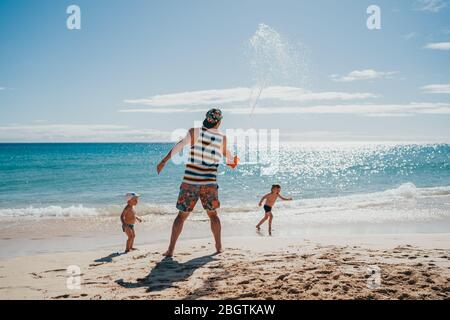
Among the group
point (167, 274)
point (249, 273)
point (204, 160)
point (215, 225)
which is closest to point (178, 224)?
point (215, 225)

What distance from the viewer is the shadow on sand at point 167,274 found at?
4758mm

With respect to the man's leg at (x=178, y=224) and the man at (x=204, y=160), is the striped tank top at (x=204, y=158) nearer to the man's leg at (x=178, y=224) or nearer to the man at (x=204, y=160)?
the man at (x=204, y=160)

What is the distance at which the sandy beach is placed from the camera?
431 centimetres

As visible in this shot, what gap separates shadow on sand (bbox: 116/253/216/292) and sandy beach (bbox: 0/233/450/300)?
0.04 feet

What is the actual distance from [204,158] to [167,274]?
1.70m

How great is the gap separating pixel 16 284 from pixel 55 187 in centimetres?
2438

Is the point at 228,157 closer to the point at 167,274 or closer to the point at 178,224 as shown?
the point at 178,224

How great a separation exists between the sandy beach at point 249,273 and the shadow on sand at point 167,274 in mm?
13

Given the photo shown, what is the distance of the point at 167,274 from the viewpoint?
522 cm

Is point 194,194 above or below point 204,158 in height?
below

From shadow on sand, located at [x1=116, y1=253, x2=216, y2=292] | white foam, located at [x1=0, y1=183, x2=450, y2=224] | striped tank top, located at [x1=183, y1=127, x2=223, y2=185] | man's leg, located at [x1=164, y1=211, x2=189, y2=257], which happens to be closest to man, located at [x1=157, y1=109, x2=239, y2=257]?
striped tank top, located at [x1=183, y1=127, x2=223, y2=185]

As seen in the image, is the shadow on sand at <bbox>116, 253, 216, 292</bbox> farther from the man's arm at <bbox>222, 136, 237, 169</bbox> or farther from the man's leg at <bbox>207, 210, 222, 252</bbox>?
the man's arm at <bbox>222, 136, 237, 169</bbox>

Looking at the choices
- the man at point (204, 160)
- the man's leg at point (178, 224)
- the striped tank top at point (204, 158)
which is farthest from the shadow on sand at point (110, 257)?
the striped tank top at point (204, 158)
